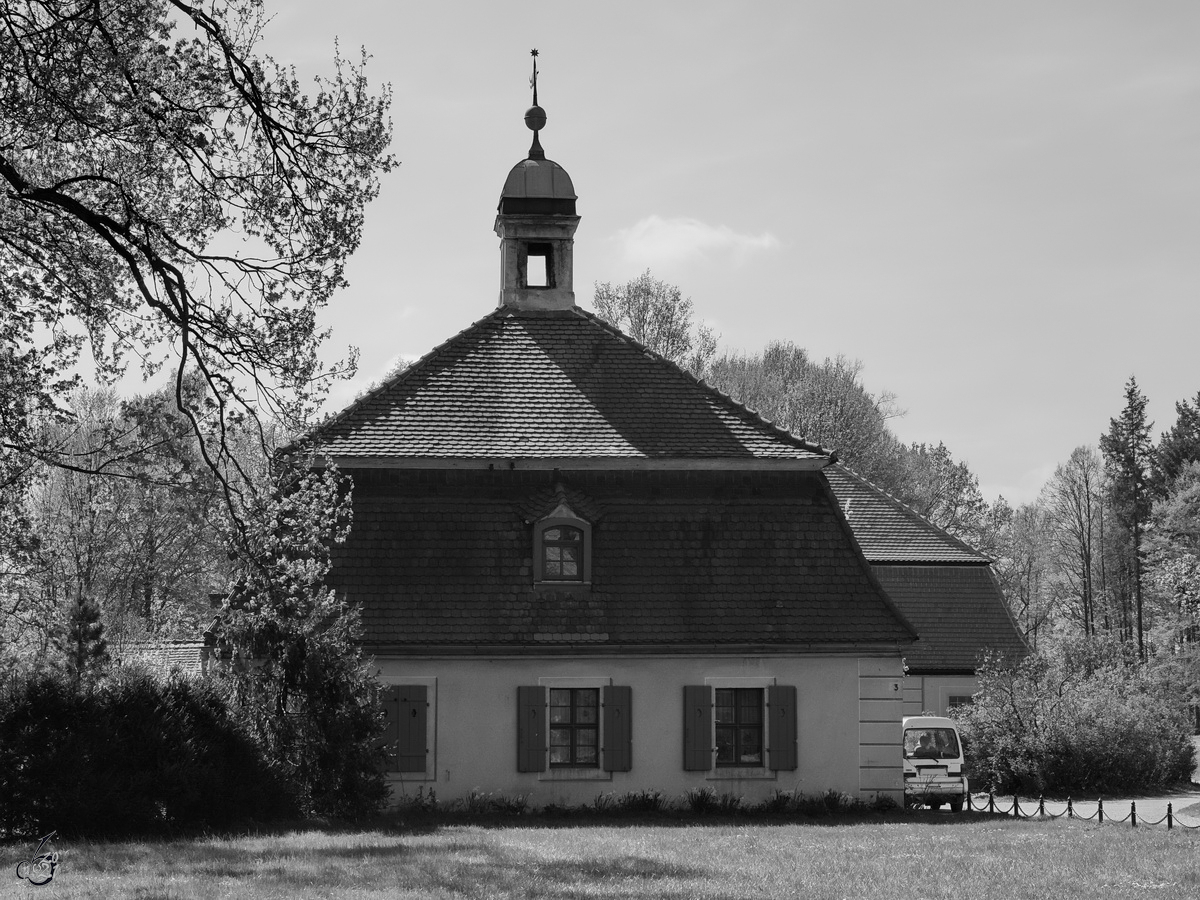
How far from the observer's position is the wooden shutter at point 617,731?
23.2 meters

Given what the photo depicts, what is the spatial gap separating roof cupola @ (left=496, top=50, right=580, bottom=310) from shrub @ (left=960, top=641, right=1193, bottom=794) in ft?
42.6

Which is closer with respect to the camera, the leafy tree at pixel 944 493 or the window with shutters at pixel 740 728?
the window with shutters at pixel 740 728

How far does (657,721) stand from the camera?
23.5m

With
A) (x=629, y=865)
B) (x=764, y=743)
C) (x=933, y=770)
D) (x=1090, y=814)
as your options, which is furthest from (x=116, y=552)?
(x=629, y=865)

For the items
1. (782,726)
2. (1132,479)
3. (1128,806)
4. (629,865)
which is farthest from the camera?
(1132,479)

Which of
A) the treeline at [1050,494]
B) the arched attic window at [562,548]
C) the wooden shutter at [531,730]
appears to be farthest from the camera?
the treeline at [1050,494]

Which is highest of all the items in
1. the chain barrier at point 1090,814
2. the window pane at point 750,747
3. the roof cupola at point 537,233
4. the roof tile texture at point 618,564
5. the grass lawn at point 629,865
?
the roof cupola at point 537,233

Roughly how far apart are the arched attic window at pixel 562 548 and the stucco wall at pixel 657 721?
1.42 m

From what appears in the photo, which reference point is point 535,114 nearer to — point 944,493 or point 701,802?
point 701,802

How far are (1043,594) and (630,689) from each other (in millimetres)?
54191

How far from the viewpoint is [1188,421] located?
66.4 metres

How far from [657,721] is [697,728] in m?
0.68

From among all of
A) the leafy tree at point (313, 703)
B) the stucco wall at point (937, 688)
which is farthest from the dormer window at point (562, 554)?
the stucco wall at point (937, 688)

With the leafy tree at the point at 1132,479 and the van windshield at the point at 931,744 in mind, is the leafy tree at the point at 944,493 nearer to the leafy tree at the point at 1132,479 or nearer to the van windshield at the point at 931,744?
the leafy tree at the point at 1132,479
